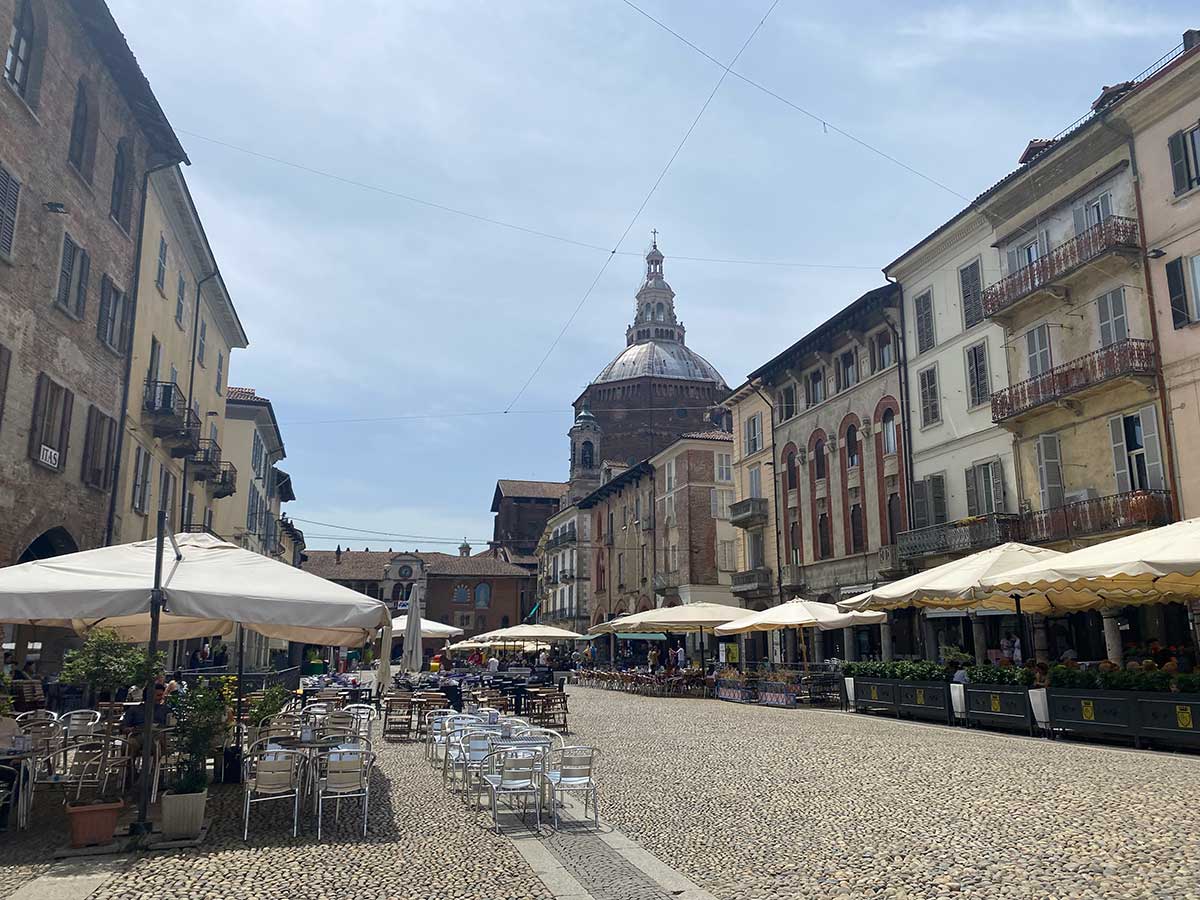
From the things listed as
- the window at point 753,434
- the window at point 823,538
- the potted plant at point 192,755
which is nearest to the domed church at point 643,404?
the window at point 753,434

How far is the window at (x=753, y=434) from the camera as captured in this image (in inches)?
1629

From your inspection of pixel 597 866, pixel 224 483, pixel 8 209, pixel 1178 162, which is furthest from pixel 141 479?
pixel 1178 162

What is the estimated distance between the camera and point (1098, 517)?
72.1 ft

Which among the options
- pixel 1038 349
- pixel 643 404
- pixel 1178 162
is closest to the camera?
pixel 1178 162

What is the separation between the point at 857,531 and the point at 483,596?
211ft

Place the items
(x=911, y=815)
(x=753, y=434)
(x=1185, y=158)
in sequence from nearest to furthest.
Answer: (x=911, y=815) < (x=1185, y=158) < (x=753, y=434)

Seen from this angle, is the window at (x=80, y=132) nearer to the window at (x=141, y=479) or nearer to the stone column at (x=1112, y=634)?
the window at (x=141, y=479)

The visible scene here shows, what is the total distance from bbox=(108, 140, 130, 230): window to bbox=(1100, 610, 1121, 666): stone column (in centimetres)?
2396

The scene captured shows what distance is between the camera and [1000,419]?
25.2 m

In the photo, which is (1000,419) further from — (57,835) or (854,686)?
(57,835)

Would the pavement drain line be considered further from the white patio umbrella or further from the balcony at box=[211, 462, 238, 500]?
the balcony at box=[211, 462, 238, 500]

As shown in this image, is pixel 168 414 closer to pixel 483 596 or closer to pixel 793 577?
pixel 793 577

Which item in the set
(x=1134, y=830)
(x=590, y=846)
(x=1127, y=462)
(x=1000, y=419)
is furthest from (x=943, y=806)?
(x=1000, y=419)

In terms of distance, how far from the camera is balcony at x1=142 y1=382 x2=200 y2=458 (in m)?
22.7
